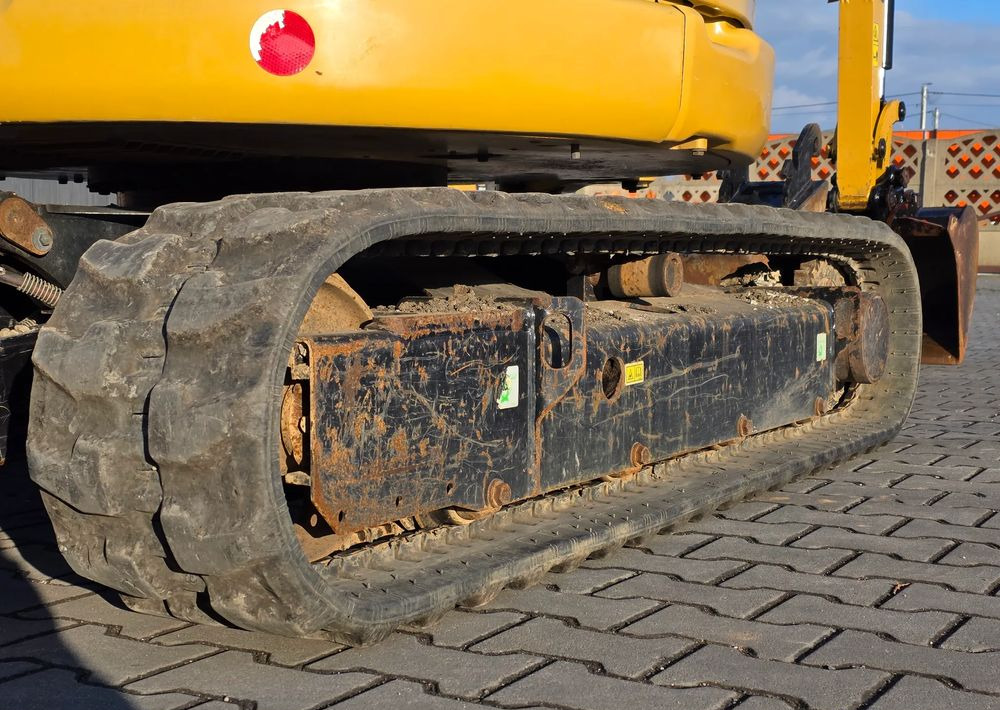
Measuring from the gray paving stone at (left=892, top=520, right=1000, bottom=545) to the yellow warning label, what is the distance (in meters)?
0.87

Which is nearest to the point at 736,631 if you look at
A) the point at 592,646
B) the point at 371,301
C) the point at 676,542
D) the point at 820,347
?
the point at 592,646

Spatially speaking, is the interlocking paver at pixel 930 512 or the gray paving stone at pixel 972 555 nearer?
the gray paving stone at pixel 972 555

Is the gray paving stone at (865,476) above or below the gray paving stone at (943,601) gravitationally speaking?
above

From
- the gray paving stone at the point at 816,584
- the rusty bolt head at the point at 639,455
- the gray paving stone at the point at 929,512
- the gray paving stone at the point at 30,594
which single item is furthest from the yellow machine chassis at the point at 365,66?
the gray paving stone at the point at 929,512

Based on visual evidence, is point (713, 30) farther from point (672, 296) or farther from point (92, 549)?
point (92, 549)

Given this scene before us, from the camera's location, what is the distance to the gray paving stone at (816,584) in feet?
10.3

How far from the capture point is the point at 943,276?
19.7ft

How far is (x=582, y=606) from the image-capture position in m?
3.03

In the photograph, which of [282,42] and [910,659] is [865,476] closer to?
[910,659]

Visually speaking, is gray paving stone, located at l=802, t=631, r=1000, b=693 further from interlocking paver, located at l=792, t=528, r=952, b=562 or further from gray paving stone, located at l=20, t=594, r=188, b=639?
gray paving stone, located at l=20, t=594, r=188, b=639

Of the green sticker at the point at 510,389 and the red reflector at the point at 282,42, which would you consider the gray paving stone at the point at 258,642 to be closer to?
the green sticker at the point at 510,389

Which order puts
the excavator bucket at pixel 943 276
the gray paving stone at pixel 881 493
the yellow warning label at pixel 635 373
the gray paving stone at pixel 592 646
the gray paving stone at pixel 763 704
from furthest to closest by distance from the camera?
the excavator bucket at pixel 943 276 < the gray paving stone at pixel 881 493 < the yellow warning label at pixel 635 373 < the gray paving stone at pixel 592 646 < the gray paving stone at pixel 763 704

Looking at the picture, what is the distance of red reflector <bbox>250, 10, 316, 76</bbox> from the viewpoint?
300 cm

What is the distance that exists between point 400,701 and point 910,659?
1.06 meters
